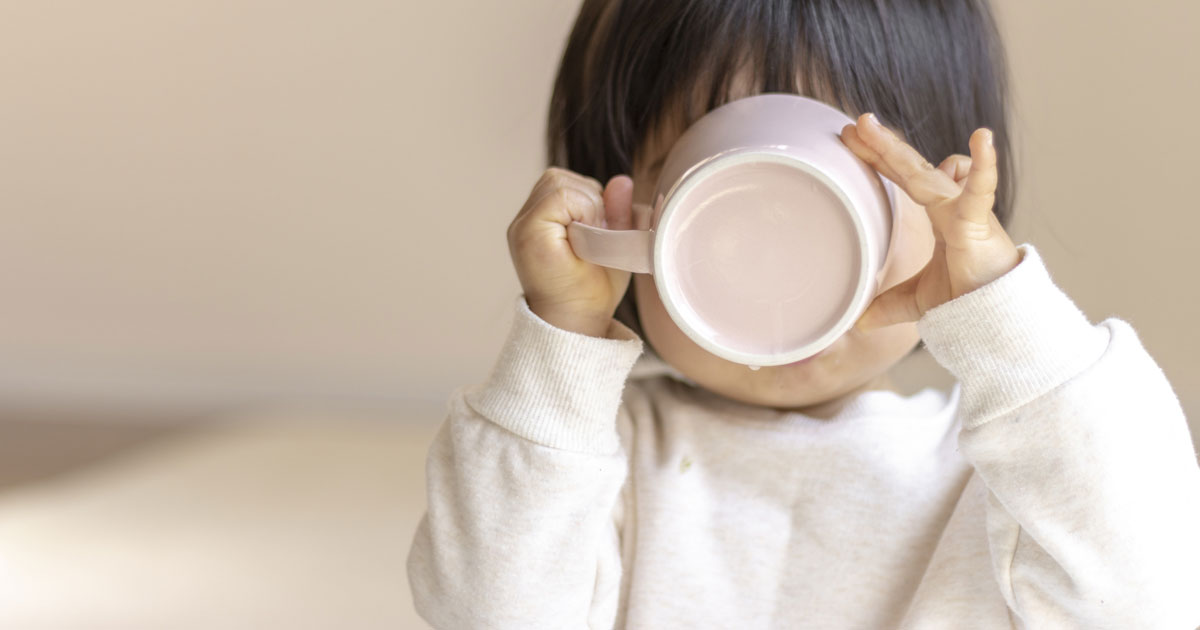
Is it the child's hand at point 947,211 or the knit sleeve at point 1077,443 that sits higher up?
the child's hand at point 947,211

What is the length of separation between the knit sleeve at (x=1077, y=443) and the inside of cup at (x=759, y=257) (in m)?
0.10

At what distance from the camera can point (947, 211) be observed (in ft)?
2.06

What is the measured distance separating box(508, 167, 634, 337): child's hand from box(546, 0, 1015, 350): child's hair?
10 centimetres

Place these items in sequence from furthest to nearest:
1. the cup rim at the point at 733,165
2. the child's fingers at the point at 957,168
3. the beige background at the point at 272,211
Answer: the beige background at the point at 272,211 < the child's fingers at the point at 957,168 < the cup rim at the point at 733,165

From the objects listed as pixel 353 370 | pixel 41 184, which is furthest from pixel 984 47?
pixel 41 184

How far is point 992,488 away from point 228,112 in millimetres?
1433

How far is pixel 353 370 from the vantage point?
1.86 m

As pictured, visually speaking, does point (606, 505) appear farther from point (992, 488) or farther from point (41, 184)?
point (41, 184)

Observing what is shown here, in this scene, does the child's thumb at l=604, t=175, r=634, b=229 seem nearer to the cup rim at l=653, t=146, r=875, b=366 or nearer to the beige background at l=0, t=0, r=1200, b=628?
the cup rim at l=653, t=146, r=875, b=366

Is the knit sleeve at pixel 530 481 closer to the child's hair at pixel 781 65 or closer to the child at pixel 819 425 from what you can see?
the child at pixel 819 425

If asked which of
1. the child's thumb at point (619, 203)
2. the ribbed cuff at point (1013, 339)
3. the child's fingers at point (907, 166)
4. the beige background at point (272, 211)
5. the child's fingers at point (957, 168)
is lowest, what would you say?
the beige background at point (272, 211)

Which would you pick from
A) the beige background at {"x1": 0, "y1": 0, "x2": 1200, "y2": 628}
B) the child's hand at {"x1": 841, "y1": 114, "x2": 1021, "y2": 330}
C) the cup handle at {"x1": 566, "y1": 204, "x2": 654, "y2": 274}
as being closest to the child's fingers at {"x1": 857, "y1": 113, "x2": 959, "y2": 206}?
the child's hand at {"x1": 841, "y1": 114, "x2": 1021, "y2": 330}

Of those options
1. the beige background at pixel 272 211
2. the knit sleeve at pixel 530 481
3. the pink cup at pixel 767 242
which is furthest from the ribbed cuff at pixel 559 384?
the beige background at pixel 272 211

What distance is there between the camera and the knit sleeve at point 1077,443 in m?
0.63
